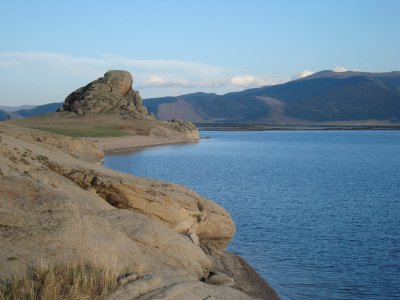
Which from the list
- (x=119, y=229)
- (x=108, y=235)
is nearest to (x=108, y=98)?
(x=119, y=229)

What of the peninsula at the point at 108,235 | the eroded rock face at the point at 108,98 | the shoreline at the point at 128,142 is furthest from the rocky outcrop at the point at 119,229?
the eroded rock face at the point at 108,98

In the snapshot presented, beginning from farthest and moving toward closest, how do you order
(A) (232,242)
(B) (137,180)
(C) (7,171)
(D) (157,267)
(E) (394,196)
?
1. (E) (394,196)
2. (A) (232,242)
3. (B) (137,180)
4. (C) (7,171)
5. (D) (157,267)

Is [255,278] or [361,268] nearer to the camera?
[255,278]

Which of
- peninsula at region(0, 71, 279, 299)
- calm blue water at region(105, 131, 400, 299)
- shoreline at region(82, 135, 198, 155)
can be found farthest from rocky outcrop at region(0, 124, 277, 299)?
shoreline at region(82, 135, 198, 155)

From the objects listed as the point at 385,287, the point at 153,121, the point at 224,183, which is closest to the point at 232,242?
the point at 385,287

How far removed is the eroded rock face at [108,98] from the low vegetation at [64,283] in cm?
10364

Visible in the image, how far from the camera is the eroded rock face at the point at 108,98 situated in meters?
114

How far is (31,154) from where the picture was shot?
66.3 ft

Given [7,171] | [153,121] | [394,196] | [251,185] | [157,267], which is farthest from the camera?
[153,121]

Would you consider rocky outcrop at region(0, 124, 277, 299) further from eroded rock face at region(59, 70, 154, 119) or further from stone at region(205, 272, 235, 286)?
eroded rock face at region(59, 70, 154, 119)

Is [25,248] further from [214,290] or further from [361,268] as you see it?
[361,268]

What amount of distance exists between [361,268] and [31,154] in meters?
11.5

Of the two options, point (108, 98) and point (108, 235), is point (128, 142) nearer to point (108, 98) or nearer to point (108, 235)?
point (108, 98)

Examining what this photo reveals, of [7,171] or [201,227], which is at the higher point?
[7,171]
